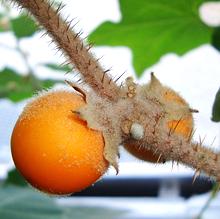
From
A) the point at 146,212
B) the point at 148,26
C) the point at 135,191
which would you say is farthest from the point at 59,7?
the point at 135,191

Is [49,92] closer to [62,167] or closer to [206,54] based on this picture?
[62,167]

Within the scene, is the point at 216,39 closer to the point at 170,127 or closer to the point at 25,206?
the point at 170,127

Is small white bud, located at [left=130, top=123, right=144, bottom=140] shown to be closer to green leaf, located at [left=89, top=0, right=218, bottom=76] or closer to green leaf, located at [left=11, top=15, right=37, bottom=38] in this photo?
green leaf, located at [left=89, top=0, right=218, bottom=76]

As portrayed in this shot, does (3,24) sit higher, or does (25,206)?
(3,24)

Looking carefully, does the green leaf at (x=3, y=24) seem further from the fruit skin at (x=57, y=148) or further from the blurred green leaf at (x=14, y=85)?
the fruit skin at (x=57, y=148)

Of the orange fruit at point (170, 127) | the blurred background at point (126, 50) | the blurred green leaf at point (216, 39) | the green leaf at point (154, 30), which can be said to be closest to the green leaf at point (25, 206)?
the blurred background at point (126, 50)

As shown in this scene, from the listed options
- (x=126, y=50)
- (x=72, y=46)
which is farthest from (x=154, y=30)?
(x=72, y=46)

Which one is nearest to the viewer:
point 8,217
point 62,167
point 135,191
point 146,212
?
point 62,167
